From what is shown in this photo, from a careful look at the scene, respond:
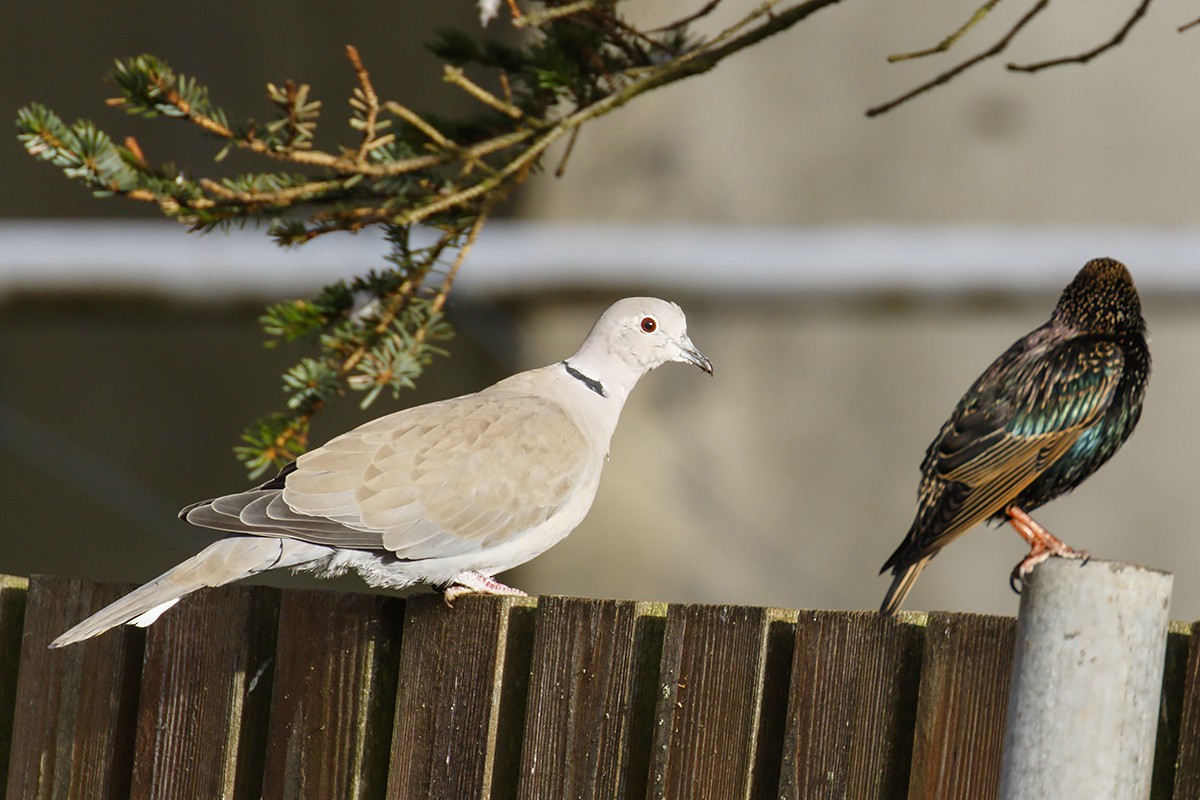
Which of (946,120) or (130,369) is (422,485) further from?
(130,369)

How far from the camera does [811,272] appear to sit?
5.23 metres

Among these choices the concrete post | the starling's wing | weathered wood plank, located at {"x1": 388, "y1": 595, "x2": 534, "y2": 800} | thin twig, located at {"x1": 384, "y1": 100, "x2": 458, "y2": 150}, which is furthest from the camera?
the starling's wing

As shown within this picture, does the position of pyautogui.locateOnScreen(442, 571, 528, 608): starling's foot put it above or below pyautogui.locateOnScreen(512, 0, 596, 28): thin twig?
below

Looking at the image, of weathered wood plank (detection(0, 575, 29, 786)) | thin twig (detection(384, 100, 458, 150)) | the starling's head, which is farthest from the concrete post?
weathered wood plank (detection(0, 575, 29, 786))

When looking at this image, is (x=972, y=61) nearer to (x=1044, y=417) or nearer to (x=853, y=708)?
(x=1044, y=417)

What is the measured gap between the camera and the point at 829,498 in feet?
18.0

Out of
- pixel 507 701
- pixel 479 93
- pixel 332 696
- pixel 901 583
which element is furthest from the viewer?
pixel 901 583

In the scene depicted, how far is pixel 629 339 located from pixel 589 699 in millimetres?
1392

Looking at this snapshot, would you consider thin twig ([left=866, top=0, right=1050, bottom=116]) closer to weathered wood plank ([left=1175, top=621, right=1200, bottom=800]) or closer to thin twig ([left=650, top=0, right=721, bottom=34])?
thin twig ([left=650, top=0, right=721, bottom=34])

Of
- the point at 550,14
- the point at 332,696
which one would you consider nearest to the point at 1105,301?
the point at 550,14

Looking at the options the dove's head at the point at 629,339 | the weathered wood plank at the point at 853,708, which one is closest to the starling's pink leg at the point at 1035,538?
the weathered wood plank at the point at 853,708

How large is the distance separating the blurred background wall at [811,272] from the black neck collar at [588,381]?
5.88 ft

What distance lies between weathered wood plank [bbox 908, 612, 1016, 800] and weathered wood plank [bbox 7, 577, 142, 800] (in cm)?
154

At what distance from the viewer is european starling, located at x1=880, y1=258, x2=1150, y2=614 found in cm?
323
